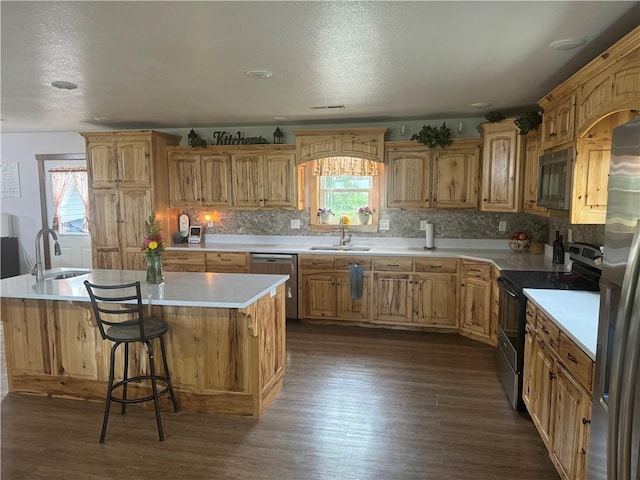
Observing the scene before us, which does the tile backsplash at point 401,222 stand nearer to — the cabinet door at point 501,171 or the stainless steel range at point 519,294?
the cabinet door at point 501,171

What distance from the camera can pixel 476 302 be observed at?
4.70 meters

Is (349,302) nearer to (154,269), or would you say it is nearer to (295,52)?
(154,269)

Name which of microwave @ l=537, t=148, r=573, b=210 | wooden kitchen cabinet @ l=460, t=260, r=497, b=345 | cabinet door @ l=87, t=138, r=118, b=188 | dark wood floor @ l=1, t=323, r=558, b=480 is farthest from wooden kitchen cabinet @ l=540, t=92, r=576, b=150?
cabinet door @ l=87, t=138, r=118, b=188

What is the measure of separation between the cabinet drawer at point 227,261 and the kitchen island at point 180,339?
1708 mm

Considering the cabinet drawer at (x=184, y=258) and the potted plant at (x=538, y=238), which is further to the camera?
the cabinet drawer at (x=184, y=258)

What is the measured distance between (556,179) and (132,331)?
10.6ft

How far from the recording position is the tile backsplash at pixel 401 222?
17.4ft

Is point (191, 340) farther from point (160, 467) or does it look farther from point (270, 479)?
point (270, 479)

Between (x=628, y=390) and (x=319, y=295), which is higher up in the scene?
(x=628, y=390)

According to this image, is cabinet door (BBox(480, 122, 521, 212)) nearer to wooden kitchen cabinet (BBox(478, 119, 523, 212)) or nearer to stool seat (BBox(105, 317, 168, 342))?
wooden kitchen cabinet (BBox(478, 119, 523, 212))

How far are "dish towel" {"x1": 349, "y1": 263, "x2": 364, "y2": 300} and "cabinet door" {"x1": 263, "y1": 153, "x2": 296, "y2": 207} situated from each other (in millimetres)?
1190

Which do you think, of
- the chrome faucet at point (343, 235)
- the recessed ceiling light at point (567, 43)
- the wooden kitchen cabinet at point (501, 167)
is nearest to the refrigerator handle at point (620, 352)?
the recessed ceiling light at point (567, 43)

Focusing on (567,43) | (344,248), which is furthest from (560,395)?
(344,248)

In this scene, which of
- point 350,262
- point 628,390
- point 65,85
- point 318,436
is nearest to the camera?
point 628,390
